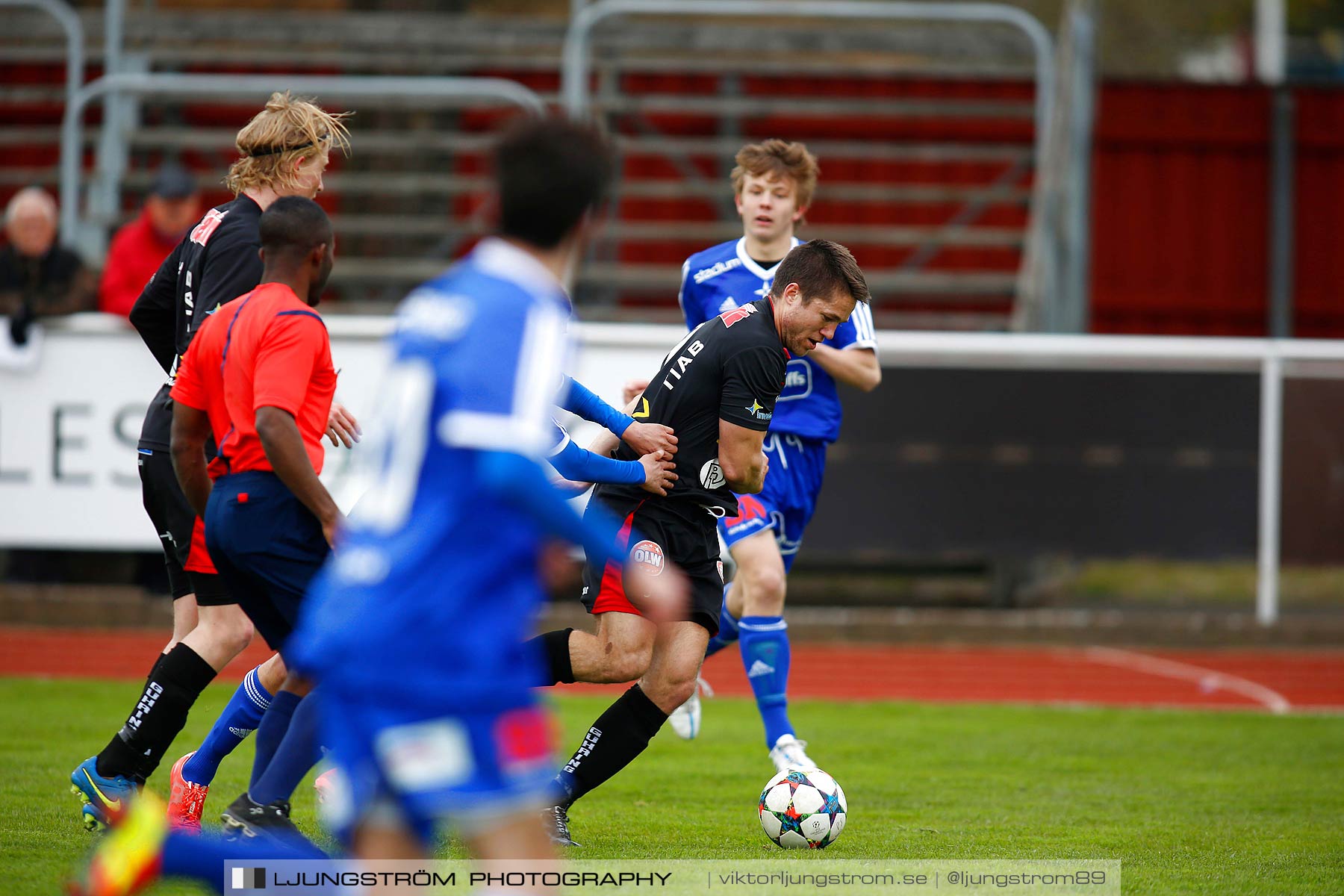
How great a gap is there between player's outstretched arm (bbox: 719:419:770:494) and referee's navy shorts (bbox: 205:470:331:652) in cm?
141

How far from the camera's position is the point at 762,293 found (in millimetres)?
6684

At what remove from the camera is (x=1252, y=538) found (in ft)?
38.9

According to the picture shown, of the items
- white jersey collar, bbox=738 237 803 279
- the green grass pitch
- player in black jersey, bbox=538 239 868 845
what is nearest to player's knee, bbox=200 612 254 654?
the green grass pitch

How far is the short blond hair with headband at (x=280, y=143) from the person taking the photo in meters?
5.27

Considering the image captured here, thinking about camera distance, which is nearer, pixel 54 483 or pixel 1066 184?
pixel 54 483

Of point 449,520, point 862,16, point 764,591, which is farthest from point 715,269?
point 862,16

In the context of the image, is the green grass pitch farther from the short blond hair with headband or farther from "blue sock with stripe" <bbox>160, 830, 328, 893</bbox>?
the short blond hair with headband

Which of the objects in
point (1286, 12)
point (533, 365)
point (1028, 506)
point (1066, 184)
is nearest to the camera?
point (533, 365)

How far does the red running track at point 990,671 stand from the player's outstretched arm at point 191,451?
5.08 meters

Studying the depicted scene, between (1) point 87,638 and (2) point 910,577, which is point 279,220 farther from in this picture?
(2) point 910,577

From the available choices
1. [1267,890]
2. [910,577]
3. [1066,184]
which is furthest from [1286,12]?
[1267,890]

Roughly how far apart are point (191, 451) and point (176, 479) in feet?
2.13

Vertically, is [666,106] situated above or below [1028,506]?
above

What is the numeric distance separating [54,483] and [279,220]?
24.5ft
